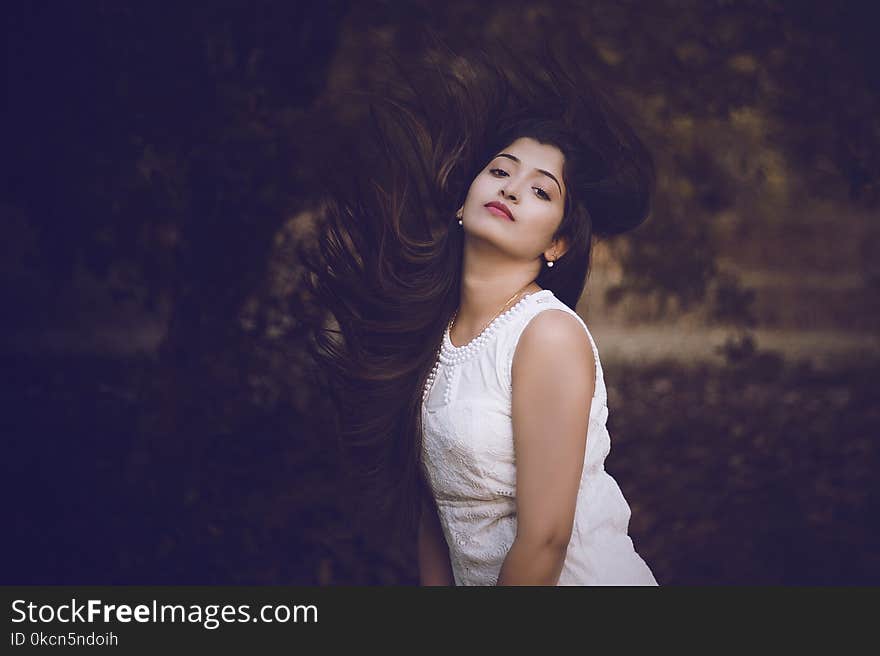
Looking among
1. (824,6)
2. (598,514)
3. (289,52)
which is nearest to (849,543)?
(824,6)

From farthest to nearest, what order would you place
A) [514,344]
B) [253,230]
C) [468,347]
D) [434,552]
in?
[253,230] < [434,552] < [468,347] < [514,344]

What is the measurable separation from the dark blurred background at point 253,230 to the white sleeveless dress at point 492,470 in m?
1.66

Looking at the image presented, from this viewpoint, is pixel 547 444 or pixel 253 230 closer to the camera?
pixel 547 444

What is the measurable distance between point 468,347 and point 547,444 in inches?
13.5

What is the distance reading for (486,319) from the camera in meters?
2.36

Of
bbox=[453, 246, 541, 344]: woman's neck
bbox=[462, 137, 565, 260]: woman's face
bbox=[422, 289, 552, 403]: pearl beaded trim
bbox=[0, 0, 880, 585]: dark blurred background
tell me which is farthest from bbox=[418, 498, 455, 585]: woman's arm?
bbox=[0, 0, 880, 585]: dark blurred background

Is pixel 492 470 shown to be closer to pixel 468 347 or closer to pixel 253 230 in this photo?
pixel 468 347

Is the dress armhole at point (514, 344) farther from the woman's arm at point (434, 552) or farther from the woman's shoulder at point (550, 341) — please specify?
the woman's arm at point (434, 552)

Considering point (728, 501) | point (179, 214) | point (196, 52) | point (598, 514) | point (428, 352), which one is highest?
point (196, 52)

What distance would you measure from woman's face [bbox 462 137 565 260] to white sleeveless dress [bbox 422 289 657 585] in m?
0.14

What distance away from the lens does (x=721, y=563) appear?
493 cm

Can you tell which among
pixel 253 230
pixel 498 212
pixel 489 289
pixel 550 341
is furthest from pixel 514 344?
pixel 253 230

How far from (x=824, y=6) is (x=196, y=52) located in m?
2.54

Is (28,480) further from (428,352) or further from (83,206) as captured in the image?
(428,352)
